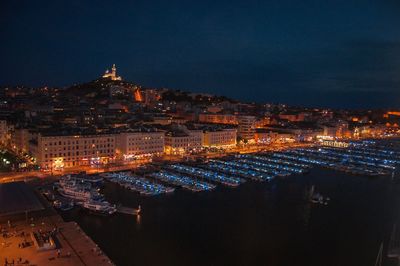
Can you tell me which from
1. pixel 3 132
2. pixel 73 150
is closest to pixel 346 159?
pixel 73 150

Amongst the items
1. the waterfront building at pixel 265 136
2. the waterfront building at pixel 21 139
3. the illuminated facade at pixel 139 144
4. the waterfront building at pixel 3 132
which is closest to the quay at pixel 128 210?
the illuminated facade at pixel 139 144

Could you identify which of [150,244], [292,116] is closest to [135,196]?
[150,244]

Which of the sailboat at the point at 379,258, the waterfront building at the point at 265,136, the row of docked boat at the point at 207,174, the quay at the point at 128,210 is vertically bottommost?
the sailboat at the point at 379,258

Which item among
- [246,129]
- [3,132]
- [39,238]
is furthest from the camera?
[246,129]

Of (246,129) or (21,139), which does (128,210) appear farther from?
(246,129)

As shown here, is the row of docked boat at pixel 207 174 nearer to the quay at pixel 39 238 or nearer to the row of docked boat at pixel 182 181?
the row of docked boat at pixel 182 181

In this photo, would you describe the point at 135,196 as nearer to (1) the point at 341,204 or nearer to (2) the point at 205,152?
(1) the point at 341,204
